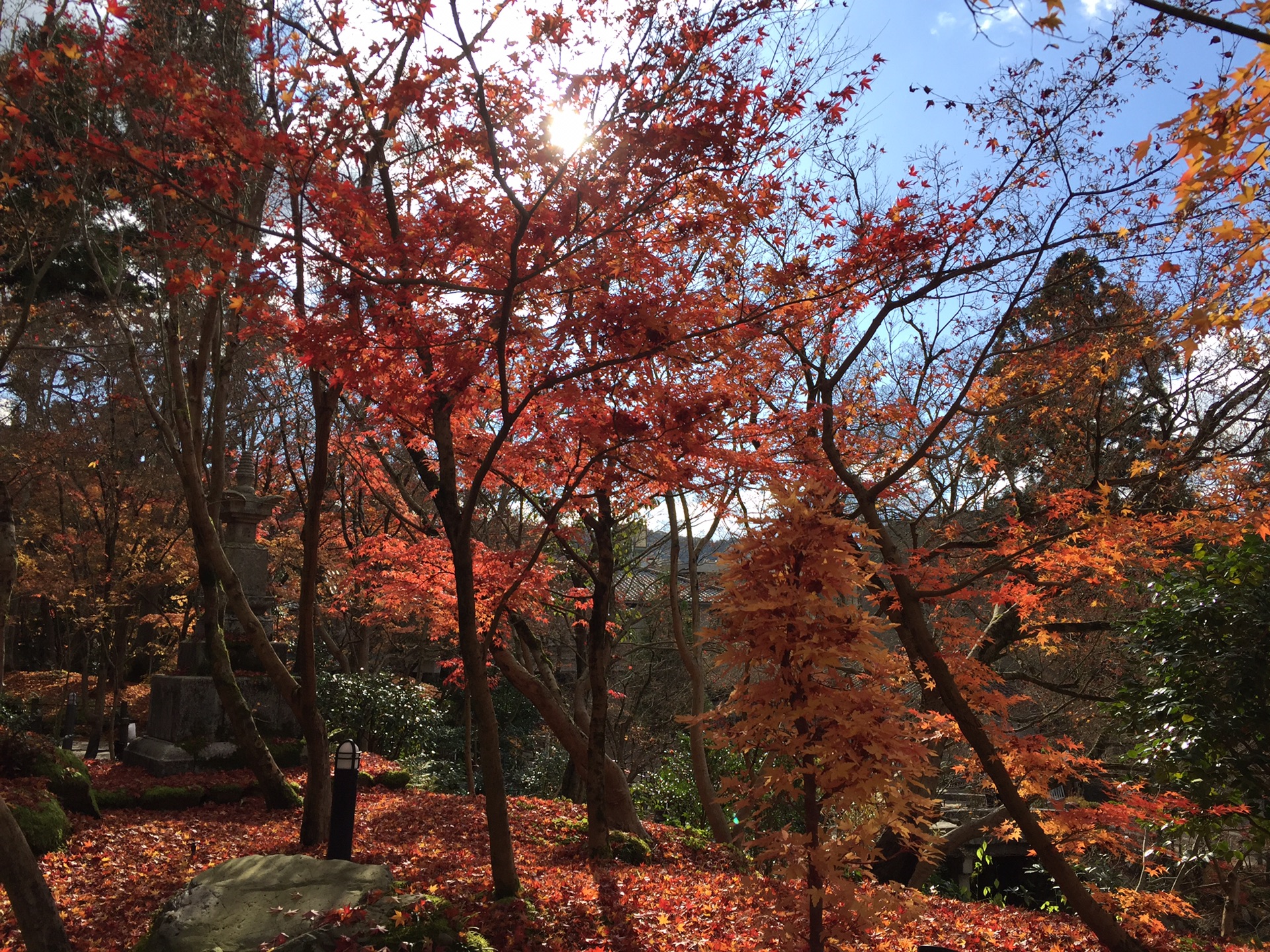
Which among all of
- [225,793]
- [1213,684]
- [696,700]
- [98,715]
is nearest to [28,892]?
[225,793]

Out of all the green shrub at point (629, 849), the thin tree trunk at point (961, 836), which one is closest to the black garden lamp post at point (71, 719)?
the green shrub at point (629, 849)

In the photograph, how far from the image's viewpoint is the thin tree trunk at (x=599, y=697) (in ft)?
25.9

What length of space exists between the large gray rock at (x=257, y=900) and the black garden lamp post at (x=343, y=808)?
1.04m

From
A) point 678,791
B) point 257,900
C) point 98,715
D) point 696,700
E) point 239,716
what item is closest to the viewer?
point 257,900

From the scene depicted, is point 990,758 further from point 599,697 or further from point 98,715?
point 98,715

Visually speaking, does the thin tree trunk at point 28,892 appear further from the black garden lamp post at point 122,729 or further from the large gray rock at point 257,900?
the black garden lamp post at point 122,729

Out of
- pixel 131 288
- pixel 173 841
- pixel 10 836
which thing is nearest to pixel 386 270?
pixel 10 836

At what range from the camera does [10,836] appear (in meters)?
3.84

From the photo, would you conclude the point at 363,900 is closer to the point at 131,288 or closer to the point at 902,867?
the point at 902,867

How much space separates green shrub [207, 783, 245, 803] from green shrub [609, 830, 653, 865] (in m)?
4.43

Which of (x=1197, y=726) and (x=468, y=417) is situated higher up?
(x=468, y=417)

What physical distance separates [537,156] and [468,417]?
278cm

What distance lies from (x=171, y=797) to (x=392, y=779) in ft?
10.4

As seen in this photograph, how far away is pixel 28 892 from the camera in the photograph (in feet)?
12.7
